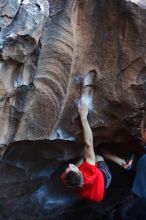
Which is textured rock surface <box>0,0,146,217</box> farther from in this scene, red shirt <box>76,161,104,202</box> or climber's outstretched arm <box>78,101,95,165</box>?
red shirt <box>76,161,104,202</box>

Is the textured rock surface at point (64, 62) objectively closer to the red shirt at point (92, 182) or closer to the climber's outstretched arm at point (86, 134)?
the climber's outstretched arm at point (86, 134)

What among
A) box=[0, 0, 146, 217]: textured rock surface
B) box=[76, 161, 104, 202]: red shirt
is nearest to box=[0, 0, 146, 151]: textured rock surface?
box=[0, 0, 146, 217]: textured rock surface

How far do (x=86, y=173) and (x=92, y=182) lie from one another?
0.18 ft

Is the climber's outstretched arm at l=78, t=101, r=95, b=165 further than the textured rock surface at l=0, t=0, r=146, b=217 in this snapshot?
Yes

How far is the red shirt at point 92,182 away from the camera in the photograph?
7.46 ft

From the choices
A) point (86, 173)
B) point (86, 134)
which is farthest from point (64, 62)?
point (86, 173)

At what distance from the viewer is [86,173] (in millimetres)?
2281

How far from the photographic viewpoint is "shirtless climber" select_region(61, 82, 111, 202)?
2.20m

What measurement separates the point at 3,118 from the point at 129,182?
A: 1369 mm

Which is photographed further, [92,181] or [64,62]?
[92,181]

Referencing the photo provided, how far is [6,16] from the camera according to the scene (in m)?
1.78

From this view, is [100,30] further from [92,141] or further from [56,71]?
[92,141]

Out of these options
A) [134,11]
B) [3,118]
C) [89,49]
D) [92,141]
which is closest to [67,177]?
[92,141]

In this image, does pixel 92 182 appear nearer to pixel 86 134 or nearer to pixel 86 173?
pixel 86 173
